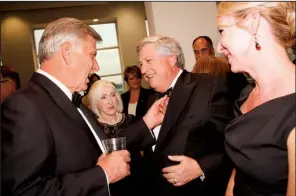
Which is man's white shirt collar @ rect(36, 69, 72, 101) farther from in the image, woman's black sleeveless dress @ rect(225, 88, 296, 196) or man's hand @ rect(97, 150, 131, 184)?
woman's black sleeveless dress @ rect(225, 88, 296, 196)

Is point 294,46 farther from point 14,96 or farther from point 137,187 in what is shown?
point 137,187

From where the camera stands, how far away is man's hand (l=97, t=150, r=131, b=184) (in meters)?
1.28

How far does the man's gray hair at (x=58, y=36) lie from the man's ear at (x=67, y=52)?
2cm

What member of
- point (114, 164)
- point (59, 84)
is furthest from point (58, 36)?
point (114, 164)

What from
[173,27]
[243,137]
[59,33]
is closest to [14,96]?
[59,33]

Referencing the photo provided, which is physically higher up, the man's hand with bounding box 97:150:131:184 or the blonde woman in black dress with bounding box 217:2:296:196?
the blonde woman in black dress with bounding box 217:2:296:196

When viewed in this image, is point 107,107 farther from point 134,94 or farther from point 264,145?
point 264,145

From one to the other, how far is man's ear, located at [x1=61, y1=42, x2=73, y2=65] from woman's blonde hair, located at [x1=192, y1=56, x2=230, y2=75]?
1096 mm

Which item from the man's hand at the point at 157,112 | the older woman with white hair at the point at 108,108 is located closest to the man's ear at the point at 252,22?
the man's hand at the point at 157,112

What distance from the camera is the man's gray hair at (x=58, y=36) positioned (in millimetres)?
1396

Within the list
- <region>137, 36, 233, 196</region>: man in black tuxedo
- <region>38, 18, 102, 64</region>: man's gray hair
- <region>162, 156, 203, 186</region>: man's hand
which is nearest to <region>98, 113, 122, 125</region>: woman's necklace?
<region>137, 36, 233, 196</region>: man in black tuxedo

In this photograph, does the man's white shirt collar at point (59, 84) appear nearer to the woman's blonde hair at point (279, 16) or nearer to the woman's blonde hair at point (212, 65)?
the woman's blonde hair at point (279, 16)

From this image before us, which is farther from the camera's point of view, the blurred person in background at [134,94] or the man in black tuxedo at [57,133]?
the blurred person in background at [134,94]

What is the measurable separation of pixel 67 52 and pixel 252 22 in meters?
0.79
